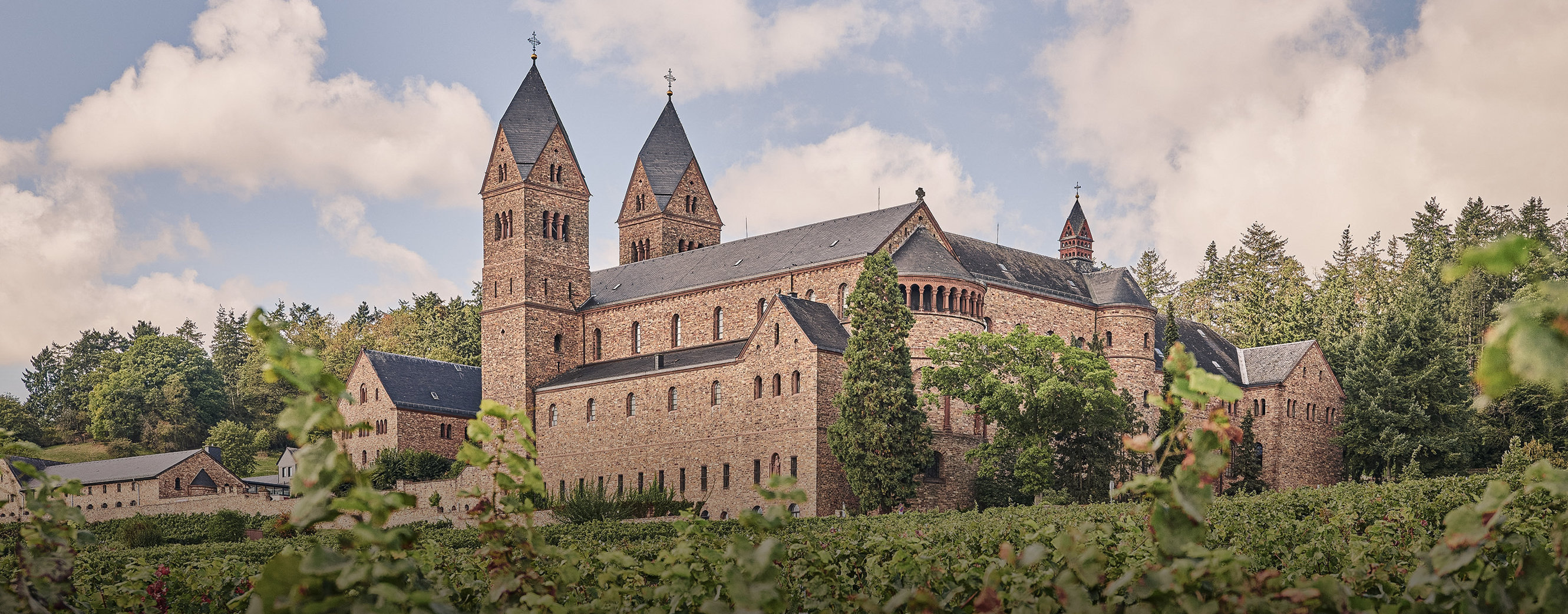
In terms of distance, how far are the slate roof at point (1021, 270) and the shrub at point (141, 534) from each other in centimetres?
3469

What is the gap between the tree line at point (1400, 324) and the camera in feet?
194

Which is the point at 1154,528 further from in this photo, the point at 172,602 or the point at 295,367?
the point at 172,602

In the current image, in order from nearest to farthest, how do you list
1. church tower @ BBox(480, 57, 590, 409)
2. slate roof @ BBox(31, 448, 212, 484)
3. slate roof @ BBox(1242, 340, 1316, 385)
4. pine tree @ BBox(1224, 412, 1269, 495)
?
pine tree @ BBox(1224, 412, 1269, 495) → church tower @ BBox(480, 57, 590, 409) → slate roof @ BBox(1242, 340, 1316, 385) → slate roof @ BBox(31, 448, 212, 484)

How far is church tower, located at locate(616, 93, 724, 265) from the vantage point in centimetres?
7512

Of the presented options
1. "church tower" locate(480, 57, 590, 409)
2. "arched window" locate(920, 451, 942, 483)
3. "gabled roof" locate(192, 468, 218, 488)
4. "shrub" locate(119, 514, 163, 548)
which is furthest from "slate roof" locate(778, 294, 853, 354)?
"gabled roof" locate(192, 468, 218, 488)

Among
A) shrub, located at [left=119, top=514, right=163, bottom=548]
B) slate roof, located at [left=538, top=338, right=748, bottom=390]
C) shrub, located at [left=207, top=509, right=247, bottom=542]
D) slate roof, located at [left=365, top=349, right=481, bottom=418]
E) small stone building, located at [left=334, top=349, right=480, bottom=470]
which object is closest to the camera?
shrub, located at [left=119, top=514, right=163, bottom=548]

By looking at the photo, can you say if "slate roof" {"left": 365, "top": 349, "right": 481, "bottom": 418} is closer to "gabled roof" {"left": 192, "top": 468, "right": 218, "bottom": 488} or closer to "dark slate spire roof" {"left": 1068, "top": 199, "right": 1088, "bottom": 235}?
"gabled roof" {"left": 192, "top": 468, "right": 218, "bottom": 488}

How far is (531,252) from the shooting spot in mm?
64750

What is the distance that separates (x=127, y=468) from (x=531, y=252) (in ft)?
87.9

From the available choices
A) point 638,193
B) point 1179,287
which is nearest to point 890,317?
point 638,193

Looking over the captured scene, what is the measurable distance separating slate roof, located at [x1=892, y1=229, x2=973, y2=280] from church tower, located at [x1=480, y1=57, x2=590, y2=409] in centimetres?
1856

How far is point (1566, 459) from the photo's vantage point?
1978 inches

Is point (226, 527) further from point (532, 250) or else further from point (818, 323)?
point (818, 323)

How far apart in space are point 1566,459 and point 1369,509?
40.1 meters
